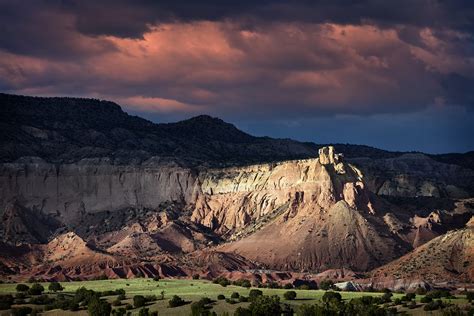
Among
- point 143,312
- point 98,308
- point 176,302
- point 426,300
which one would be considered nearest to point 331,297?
point 426,300

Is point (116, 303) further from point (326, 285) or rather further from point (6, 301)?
point (326, 285)

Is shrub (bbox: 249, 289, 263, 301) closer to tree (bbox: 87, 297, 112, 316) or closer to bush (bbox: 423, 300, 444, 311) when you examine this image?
tree (bbox: 87, 297, 112, 316)

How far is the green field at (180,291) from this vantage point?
127m

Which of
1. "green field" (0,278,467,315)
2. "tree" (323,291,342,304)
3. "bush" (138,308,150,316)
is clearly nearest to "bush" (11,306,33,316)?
"green field" (0,278,467,315)

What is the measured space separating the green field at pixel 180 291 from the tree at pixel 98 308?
195cm

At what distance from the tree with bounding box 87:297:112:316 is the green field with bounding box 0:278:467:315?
6.40ft

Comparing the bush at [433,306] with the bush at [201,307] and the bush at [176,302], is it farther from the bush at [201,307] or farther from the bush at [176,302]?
the bush at [176,302]

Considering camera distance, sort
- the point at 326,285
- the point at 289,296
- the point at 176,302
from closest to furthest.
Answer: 1. the point at 176,302
2. the point at 289,296
3. the point at 326,285

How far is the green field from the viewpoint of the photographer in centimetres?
12731

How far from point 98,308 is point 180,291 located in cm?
2472

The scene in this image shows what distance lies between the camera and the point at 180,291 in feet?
482

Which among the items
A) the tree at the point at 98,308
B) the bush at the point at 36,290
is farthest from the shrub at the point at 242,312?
the bush at the point at 36,290

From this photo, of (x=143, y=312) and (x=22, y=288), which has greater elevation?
(x=22, y=288)

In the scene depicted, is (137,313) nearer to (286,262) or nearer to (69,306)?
(69,306)
